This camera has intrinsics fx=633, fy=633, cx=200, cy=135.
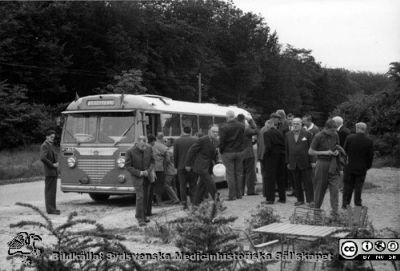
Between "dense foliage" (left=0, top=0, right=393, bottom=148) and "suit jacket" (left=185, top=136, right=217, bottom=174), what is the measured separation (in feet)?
67.8

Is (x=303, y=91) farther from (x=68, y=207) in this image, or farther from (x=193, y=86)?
(x=68, y=207)

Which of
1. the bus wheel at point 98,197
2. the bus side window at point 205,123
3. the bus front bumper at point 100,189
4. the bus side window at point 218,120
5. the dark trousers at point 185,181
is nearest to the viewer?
the dark trousers at point 185,181

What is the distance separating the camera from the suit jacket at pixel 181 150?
1519 cm

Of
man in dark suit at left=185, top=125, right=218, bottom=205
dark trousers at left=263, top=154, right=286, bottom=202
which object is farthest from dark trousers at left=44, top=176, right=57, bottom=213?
dark trousers at left=263, top=154, right=286, bottom=202

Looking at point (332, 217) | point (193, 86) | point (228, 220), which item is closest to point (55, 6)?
point (193, 86)

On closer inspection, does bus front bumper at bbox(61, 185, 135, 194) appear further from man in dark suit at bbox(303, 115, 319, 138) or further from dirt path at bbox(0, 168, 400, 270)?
man in dark suit at bbox(303, 115, 319, 138)

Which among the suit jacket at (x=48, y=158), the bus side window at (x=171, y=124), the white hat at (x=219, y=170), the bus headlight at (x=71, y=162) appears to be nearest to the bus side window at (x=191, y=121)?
the bus side window at (x=171, y=124)

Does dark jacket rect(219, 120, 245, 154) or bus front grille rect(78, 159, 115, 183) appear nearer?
dark jacket rect(219, 120, 245, 154)

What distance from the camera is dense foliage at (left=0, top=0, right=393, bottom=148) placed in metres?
45.0

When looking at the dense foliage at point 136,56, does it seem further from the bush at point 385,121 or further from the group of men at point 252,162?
the group of men at point 252,162

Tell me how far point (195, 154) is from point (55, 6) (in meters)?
37.1

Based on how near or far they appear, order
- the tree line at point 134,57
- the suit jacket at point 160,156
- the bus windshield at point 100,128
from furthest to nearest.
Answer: the tree line at point 134,57, the bus windshield at point 100,128, the suit jacket at point 160,156

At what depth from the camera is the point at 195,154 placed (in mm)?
14250

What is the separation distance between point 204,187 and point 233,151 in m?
1.82
